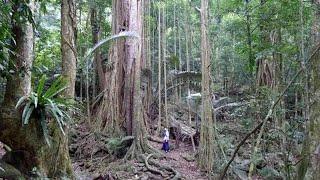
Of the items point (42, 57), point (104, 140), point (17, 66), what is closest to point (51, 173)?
point (17, 66)

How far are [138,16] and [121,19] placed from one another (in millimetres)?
455

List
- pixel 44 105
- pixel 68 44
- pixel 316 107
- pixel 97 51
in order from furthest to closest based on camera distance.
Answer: pixel 97 51
pixel 68 44
pixel 44 105
pixel 316 107

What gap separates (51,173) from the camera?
4746 mm

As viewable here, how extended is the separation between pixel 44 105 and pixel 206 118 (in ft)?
15.8

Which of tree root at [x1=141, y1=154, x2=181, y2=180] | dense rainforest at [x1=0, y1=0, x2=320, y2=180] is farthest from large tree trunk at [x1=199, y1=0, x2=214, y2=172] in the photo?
tree root at [x1=141, y1=154, x2=181, y2=180]

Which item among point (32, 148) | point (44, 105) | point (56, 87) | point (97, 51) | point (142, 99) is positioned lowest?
point (32, 148)

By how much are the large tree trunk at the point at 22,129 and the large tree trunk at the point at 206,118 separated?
438 centimetres

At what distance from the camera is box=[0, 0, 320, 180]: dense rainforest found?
4.24 meters

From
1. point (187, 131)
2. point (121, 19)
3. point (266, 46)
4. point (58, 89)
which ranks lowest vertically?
point (187, 131)

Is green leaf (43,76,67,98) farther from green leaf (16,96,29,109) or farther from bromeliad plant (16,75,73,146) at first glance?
green leaf (16,96,29,109)

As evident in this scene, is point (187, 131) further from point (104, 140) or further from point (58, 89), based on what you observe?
point (58, 89)

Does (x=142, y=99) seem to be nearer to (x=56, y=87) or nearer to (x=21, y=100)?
(x=56, y=87)

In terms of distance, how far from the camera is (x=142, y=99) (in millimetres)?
10852

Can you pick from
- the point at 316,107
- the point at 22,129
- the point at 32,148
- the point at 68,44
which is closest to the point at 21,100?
the point at 22,129
